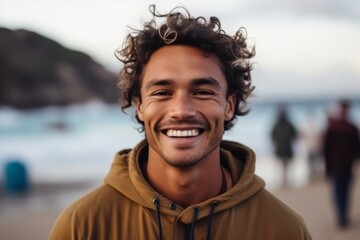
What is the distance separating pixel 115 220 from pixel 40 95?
53248 mm

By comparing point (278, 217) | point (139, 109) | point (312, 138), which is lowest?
point (312, 138)

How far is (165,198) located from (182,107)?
1.24 ft

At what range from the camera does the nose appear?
2262mm

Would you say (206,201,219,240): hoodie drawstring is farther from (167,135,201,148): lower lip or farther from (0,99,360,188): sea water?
(0,99,360,188): sea water

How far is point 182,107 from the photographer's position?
227cm

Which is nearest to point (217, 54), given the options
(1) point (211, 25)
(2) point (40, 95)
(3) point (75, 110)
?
(1) point (211, 25)

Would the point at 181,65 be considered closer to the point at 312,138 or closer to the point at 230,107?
the point at 230,107

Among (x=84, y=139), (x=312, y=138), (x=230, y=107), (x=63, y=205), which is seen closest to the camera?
(x=230, y=107)

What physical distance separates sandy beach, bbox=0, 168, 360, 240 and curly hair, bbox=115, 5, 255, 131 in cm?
597

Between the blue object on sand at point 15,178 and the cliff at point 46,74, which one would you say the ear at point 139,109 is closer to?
the blue object on sand at point 15,178

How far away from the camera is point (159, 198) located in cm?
235

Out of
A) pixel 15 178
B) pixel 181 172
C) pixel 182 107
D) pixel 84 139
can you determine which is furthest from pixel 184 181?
pixel 84 139

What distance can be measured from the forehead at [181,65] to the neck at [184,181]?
0.35 m

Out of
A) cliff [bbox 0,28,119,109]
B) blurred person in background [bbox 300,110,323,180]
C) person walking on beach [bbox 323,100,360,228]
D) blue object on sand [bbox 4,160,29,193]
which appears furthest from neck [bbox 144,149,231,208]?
cliff [bbox 0,28,119,109]
